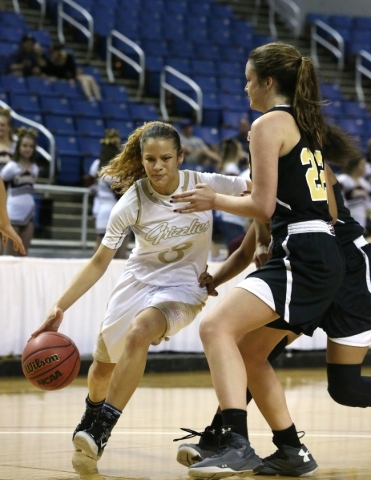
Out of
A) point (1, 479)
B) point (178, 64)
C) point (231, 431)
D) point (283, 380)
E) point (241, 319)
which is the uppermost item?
point (178, 64)

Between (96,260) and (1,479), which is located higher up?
(96,260)

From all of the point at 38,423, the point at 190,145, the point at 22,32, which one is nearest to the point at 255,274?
the point at 38,423

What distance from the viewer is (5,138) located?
9023 mm

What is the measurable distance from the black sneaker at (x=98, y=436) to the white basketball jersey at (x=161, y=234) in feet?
2.20

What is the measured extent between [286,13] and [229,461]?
55.2 feet

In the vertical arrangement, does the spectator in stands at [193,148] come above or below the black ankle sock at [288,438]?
above

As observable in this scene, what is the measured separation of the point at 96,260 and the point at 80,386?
295 cm

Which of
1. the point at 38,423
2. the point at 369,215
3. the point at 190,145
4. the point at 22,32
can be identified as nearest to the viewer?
the point at 38,423

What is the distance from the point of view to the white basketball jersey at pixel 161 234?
4246mm

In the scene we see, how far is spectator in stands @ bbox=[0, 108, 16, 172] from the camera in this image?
29.2 ft

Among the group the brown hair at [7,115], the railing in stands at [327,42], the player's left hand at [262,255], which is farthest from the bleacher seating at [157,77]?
the player's left hand at [262,255]

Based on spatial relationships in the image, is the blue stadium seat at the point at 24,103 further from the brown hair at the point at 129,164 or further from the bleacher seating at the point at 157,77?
the brown hair at the point at 129,164

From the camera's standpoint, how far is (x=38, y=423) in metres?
5.20

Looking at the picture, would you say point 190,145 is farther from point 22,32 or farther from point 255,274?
point 255,274
